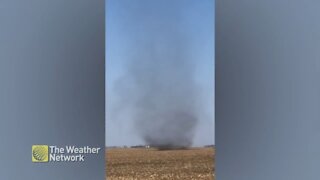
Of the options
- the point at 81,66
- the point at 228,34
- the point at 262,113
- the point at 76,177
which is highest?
the point at 228,34

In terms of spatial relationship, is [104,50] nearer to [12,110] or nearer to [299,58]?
[12,110]

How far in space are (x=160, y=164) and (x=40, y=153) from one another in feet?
4.32

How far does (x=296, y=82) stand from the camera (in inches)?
225

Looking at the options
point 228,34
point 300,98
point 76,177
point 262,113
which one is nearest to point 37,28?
point 76,177

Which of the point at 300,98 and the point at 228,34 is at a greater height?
the point at 228,34

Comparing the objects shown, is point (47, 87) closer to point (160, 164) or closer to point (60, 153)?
point (60, 153)

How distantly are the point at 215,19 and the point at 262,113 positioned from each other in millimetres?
1167

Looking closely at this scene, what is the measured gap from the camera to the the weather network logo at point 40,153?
5.54 metres

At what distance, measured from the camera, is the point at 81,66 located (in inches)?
221

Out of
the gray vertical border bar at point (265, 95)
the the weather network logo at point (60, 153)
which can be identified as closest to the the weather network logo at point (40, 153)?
the the weather network logo at point (60, 153)

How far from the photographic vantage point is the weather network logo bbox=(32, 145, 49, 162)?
218 inches

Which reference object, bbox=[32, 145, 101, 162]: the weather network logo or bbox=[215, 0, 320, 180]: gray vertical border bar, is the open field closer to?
bbox=[215, 0, 320, 180]: gray vertical border bar

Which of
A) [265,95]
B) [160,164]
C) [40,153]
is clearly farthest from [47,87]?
[265,95]

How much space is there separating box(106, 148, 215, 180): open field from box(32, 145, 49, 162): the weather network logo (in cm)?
69
